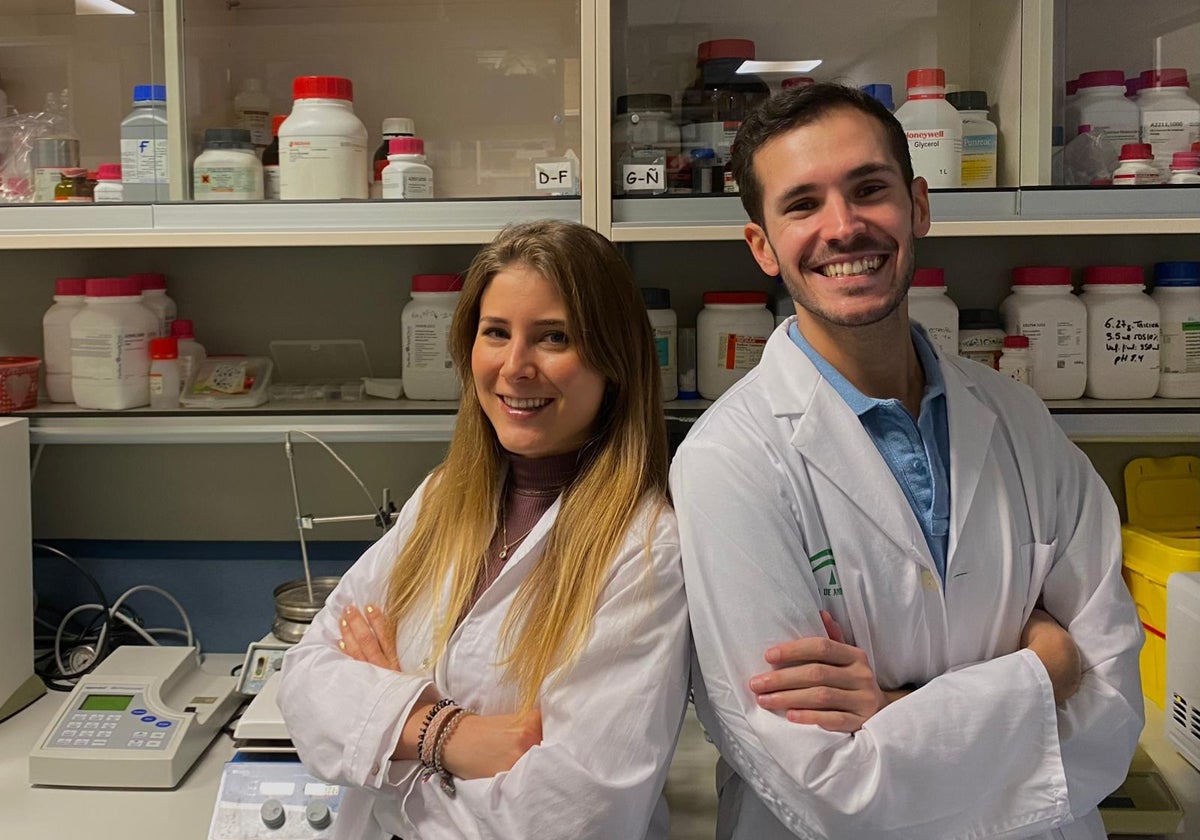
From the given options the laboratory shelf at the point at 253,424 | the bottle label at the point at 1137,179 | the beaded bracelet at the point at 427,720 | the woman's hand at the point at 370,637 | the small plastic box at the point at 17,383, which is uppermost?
the bottle label at the point at 1137,179

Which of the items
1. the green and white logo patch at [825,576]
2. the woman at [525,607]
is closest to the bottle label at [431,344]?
the woman at [525,607]

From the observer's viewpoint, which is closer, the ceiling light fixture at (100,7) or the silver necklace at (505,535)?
the silver necklace at (505,535)

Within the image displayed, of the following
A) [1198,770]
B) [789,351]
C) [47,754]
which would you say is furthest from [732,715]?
[47,754]

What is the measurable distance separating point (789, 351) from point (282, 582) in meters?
1.30

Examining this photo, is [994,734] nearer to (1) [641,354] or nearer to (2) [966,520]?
(2) [966,520]

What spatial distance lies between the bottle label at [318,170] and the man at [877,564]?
29.2 inches

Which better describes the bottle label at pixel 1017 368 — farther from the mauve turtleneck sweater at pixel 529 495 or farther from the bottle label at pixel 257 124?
the bottle label at pixel 257 124

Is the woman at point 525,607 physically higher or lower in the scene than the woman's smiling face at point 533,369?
lower

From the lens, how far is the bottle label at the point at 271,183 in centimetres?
193

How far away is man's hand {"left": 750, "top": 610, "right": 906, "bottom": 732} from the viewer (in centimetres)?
121

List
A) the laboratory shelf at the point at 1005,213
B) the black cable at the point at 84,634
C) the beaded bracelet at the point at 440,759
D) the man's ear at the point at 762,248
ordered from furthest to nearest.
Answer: the black cable at the point at 84,634
the laboratory shelf at the point at 1005,213
the man's ear at the point at 762,248
the beaded bracelet at the point at 440,759

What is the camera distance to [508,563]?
56.4 inches

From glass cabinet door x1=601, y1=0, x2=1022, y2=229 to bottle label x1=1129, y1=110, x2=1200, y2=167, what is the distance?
23cm

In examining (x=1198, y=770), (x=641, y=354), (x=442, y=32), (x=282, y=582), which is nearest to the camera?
(x=641, y=354)
